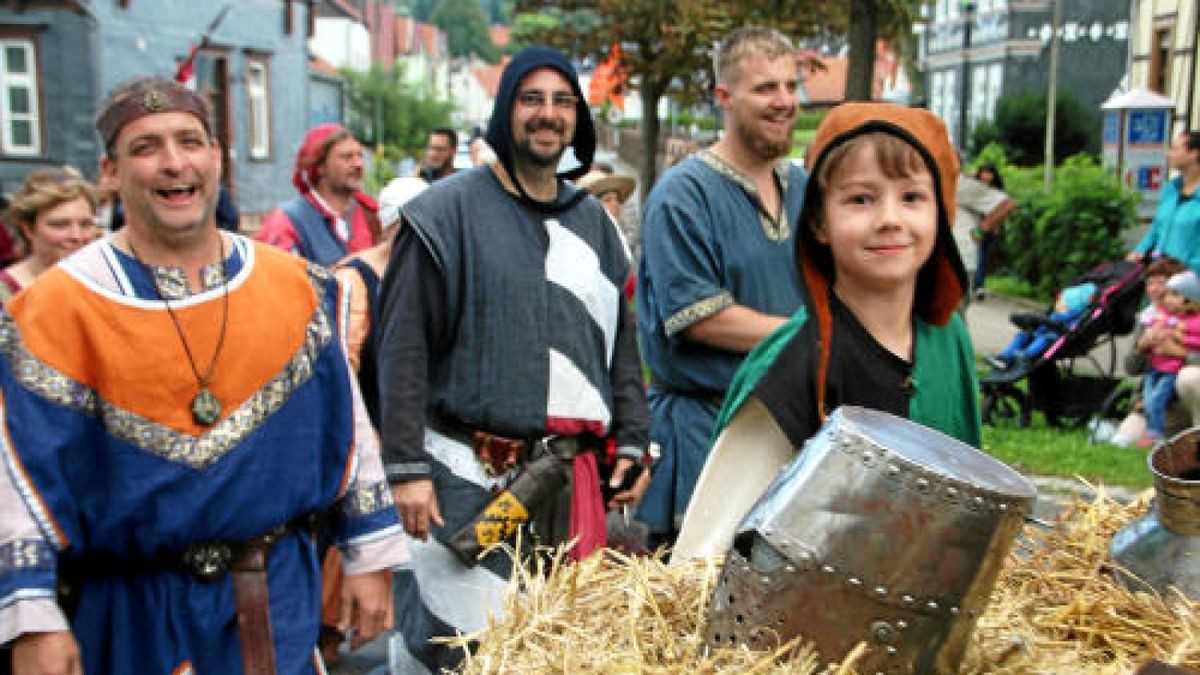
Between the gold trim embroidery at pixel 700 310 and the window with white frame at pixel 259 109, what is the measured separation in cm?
2712

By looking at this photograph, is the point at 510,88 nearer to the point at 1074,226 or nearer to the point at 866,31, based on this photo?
the point at 866,31

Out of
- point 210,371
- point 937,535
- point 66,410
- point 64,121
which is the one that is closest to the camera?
point 937,535

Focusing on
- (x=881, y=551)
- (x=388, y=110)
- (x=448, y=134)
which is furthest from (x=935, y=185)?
(x=388, y=110)

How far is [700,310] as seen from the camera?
3.83 metres

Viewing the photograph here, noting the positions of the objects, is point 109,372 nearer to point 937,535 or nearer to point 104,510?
point 104,510

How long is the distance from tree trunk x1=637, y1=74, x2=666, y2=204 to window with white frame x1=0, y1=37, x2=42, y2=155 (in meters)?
12.1

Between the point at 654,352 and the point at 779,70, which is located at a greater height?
the point at 779,70

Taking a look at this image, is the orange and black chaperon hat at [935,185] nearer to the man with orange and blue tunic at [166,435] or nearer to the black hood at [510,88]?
the man with orange and blue tunic at [166,435]

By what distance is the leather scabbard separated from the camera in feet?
9.32

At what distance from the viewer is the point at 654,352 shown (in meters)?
4.15

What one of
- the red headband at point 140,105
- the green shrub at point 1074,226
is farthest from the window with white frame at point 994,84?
the red headband at point 140,105

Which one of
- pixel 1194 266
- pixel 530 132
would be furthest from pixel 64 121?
pixel 530 132

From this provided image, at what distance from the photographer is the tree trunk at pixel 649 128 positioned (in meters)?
15.5

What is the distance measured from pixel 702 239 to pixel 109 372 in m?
1.80
